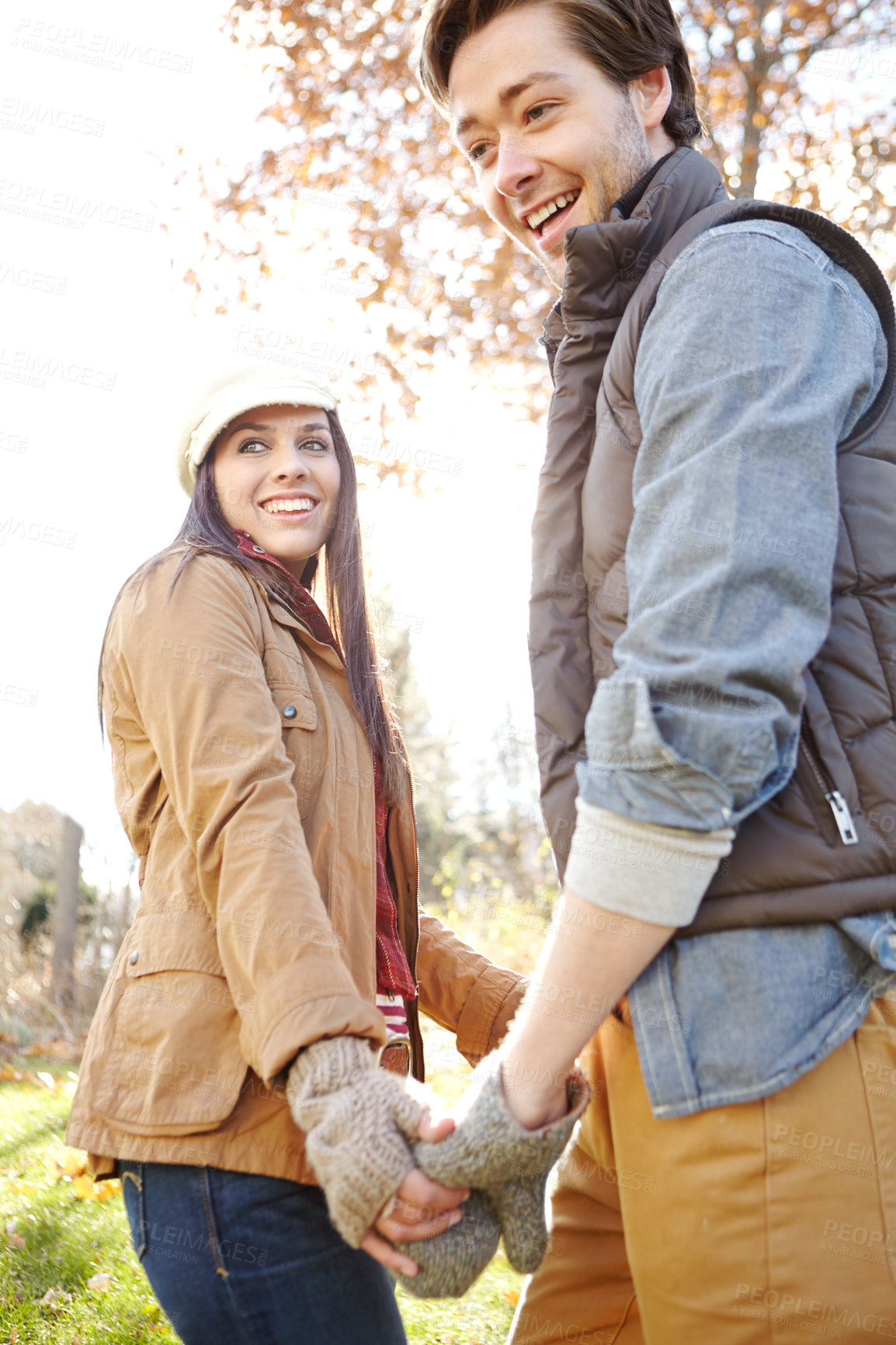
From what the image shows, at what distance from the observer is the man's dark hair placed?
1850 mm

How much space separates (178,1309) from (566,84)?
87.4 inches

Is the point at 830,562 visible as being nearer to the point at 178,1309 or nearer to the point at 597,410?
the point at 597,410

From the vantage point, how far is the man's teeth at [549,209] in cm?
194

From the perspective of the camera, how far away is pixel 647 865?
1.31 meters

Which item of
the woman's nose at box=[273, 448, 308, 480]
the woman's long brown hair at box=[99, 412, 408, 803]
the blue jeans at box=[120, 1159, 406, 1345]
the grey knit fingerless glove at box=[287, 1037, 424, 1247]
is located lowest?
the blue jeans at box=[120, 1159, 406, 1345]

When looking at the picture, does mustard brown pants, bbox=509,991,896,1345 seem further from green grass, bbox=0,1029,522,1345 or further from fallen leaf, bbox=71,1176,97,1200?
fallen leaf, bbox=71,1176,97,1200

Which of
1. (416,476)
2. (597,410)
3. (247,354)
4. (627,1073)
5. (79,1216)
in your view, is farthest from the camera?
(416,476)

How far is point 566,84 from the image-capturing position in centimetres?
184

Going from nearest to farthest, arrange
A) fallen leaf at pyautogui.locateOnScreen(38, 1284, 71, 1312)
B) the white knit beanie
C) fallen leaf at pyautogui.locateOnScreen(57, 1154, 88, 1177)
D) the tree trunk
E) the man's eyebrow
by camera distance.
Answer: the man's eyebrow, the white knit beanie, fallen leaf at pyautogui.locateOnScreen(38, 1284, 71, 1312), fallen leaf at pyautogui.locateOnScreen(57, 1154, 88, 1177), the tree trunk

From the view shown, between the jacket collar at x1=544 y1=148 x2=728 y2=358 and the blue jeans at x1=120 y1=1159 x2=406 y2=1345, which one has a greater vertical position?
the jacket collar at x1=544 y1=148 x2=728 y2=358

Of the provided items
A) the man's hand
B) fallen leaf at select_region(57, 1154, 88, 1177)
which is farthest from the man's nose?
fallen leaf at select_region(57, 1154, 88, 1177)

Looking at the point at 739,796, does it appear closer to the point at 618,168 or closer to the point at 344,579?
the point at 618,168

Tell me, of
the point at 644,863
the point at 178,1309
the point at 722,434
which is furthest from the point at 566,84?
the point at 178,1309

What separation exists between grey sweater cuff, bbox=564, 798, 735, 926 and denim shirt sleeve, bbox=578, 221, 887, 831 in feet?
0.08
